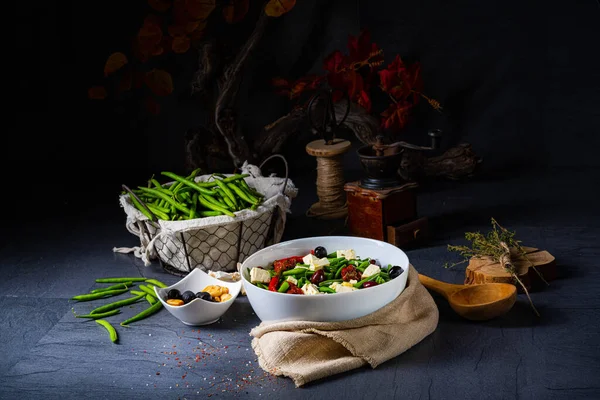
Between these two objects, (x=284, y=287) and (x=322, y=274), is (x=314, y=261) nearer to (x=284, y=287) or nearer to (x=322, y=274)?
(x=322, y=274)

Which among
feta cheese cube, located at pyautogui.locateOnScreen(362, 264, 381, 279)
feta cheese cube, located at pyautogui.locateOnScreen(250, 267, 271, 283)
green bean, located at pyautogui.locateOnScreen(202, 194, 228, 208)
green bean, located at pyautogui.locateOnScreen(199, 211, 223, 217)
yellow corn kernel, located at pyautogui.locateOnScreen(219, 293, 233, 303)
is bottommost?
yellow corn kernel, located at pyautogui.locateOnScreen(219, 293, 233, 303)

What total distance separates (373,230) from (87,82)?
2.69 m

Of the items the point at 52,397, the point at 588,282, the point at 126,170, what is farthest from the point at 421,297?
the point at 126,170

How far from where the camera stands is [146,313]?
348 cm

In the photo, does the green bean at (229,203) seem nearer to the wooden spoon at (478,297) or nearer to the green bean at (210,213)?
the green bean at (210,213)

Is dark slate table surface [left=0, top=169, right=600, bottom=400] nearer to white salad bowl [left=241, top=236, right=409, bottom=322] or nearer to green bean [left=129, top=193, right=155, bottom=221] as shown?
white salad bowl [left=241, top=236, right=409, bottom=322]

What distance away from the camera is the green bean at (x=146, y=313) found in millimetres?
3432

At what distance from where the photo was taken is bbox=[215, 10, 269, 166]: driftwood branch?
508 cm

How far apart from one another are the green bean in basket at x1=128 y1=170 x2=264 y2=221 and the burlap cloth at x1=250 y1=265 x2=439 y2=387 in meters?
0.88

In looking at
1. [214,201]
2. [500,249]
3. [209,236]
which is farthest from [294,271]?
[500,249]

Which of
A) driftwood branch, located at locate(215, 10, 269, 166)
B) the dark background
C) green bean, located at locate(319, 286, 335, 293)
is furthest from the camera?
the dark background

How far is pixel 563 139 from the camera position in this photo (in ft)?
17.5

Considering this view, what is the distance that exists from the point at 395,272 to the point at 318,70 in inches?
103

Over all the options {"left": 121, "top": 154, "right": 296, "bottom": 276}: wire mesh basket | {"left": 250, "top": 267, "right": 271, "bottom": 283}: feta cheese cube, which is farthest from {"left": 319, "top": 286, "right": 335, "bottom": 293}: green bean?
{"left": 121, "top": 154, "right": 296, "bottom": 276}: wire mesh basket
